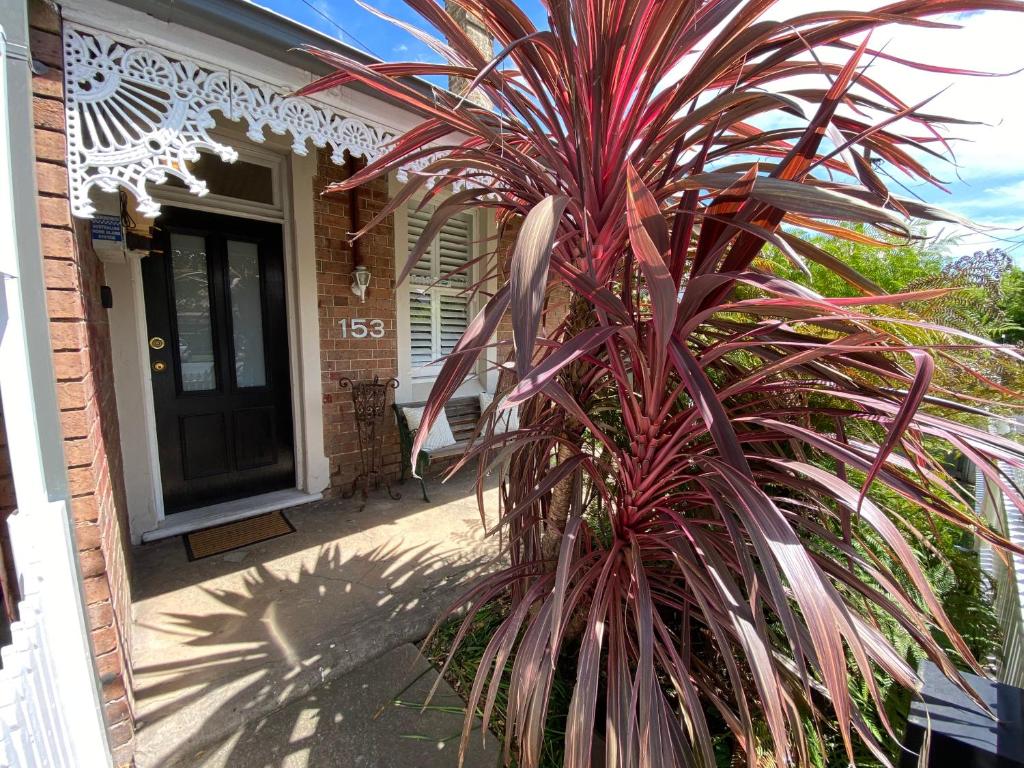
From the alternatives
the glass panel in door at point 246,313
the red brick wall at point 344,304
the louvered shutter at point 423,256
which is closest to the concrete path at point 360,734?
the red brick wall at point 344,304

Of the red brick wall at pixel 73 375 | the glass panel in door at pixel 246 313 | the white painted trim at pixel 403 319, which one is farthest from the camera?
the white painted trim at pixel 403 319

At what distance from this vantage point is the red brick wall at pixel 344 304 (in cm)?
336

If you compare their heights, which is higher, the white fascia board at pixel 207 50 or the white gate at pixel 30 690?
the white fascia board at pixel 207 50

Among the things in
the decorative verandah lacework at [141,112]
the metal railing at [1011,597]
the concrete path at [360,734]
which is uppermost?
the decorative verandah lacework at [141,112]

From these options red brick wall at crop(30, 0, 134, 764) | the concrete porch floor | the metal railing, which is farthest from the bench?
the metal railing

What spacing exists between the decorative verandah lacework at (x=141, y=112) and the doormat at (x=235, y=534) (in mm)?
2092

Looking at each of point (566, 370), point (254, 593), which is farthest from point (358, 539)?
point (566, 370)

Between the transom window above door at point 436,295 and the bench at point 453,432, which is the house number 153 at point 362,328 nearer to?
the transom window above door at point 436,295

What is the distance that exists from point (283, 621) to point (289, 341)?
2.03 m

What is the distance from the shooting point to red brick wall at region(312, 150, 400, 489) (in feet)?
11.0

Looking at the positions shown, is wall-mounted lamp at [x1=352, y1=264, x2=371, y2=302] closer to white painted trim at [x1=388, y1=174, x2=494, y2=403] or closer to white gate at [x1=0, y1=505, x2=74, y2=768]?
white painted trim at [x1=388, y1=174, x2=494, y2=403]

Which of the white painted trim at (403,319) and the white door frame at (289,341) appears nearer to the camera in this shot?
the white door frame at (289,341)

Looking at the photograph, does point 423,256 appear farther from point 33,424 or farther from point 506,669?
point 506,669

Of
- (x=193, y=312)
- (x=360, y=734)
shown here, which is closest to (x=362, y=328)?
(x=193, y=312)
